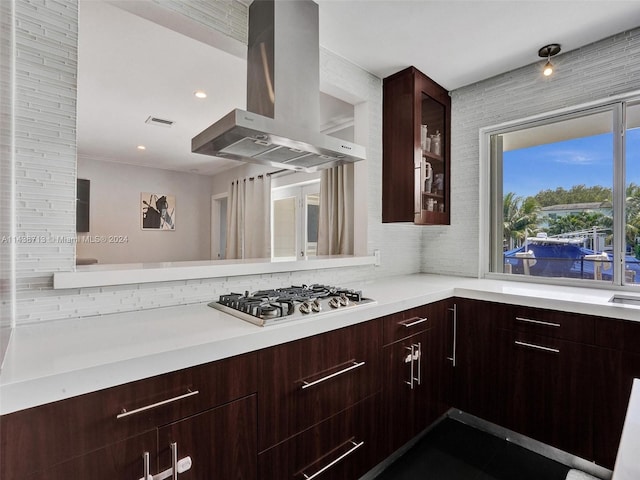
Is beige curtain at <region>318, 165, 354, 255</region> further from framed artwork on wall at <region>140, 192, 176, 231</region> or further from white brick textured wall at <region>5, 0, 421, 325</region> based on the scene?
framed artwork on wall at <region>140, 192, 176, 231</region>

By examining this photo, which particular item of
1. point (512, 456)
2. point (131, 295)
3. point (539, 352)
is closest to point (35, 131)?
point (131, 295)

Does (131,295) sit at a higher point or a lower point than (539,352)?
higher

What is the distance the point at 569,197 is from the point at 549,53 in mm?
1000

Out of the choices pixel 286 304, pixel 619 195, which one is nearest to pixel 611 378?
pixel 619 195

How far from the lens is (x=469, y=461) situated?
5.87 feet

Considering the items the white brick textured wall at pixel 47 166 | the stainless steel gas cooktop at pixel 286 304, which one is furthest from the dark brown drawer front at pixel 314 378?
the white brick textured wall at pixel 47 166

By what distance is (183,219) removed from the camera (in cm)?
621

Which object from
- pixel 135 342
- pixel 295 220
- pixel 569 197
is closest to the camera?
pixel 135 342

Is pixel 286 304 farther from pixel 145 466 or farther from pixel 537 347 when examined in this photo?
pixel 537 347

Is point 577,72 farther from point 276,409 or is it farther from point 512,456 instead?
point 276,409

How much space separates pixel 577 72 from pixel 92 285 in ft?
10.2

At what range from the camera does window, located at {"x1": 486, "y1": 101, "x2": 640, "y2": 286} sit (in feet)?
6.70

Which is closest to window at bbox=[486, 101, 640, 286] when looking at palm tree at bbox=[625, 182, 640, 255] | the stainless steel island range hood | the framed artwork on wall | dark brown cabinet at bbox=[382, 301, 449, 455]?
palm tree at bbox=[625, 182, 640, 255]

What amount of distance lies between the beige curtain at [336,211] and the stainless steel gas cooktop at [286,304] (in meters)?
1.48
